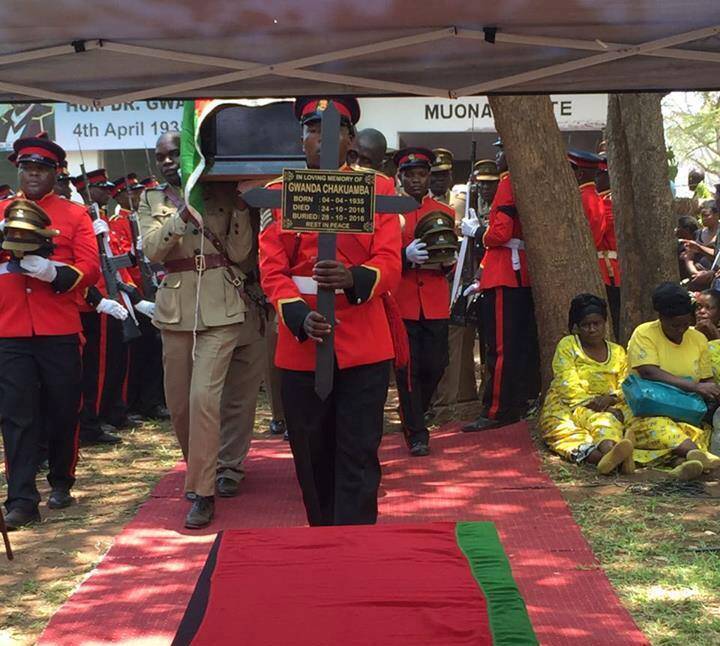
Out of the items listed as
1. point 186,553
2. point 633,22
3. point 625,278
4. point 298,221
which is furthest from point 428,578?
point 625,278

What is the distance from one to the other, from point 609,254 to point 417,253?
105 inches

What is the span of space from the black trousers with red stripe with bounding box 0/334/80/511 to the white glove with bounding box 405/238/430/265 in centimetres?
248

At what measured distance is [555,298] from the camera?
9.15 m

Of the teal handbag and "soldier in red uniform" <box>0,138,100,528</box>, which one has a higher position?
"soldier in red uniform" <box>0,138,100,528</box>

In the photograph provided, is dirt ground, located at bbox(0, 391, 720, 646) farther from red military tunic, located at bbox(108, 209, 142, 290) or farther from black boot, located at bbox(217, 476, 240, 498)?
red military tunic, located at bbox(108, 209, 142, 290)

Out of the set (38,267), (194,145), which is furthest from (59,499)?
(194,145)

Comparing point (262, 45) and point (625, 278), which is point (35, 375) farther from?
point (625, 278)

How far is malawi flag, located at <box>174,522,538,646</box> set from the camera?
9.43 feet

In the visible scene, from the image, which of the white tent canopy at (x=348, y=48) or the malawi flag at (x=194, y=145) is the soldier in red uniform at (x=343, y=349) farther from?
the malawi flag at (x=194, y=145)

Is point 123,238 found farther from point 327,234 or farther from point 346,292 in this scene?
point 327,234

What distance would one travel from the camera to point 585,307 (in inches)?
333

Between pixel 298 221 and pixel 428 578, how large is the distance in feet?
6.61

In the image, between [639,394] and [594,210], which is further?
[594,210]

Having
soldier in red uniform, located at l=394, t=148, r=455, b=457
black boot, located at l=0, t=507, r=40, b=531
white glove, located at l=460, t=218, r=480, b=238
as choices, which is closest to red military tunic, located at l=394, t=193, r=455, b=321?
soldier in red uniform, located at l=394, t=148, r=455, b=457
